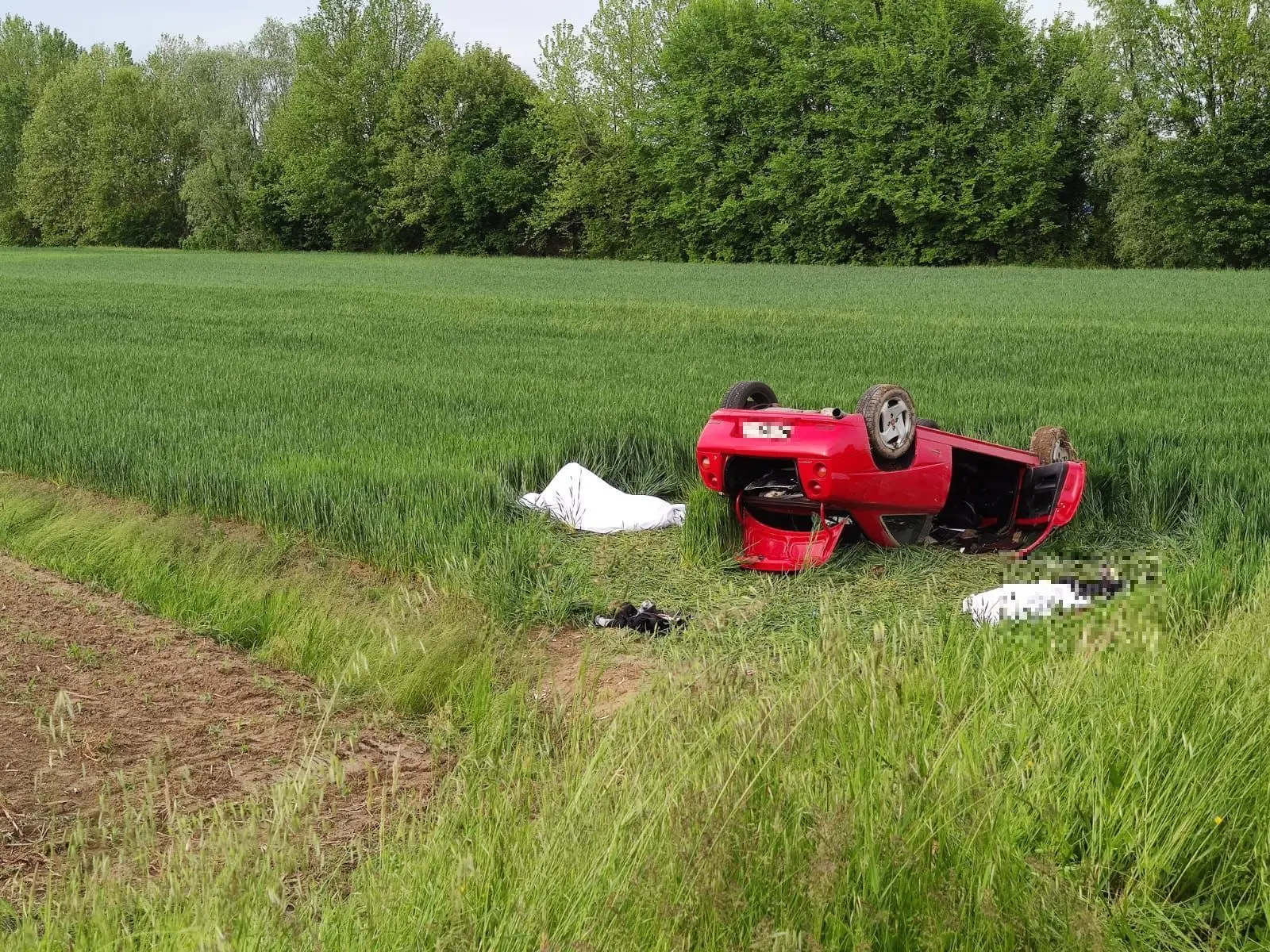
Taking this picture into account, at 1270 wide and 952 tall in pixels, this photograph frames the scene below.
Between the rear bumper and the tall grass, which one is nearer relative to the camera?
the tall grass

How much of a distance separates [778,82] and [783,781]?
54.9 m

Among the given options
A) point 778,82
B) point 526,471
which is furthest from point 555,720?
point 778,82

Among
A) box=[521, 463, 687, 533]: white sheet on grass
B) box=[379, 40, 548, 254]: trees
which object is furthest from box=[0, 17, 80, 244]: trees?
box=[521, 463, 687, 533]: white sheet on grass

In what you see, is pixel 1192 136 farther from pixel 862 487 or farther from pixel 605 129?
pixel 862 487

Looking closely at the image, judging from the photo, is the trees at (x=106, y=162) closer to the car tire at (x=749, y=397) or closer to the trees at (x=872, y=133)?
the trees at (x=872, y=133)

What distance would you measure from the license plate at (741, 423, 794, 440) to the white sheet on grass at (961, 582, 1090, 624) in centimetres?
112

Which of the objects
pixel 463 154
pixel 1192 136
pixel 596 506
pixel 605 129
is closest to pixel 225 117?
pixel 463 154

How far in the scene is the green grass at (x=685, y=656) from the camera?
263cm

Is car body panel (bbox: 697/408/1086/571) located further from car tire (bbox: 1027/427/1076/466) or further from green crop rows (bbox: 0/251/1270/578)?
green crop rows (bbox: 0/251/1270/578)

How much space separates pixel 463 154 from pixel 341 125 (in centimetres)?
1001

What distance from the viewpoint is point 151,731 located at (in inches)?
169

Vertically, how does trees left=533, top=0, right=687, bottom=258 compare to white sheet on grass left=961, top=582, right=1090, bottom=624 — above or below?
above

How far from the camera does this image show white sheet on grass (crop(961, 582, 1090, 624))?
4.61 metres

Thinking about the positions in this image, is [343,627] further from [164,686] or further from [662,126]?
[662,126]
